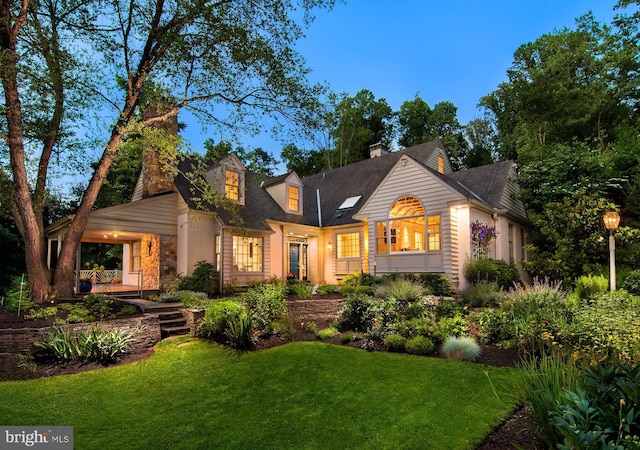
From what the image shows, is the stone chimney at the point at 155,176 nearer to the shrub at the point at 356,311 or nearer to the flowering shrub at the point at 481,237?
the shrub at the point at 356,311

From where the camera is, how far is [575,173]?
13.3 m

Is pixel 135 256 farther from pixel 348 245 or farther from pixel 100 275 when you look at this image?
pixel 348 245

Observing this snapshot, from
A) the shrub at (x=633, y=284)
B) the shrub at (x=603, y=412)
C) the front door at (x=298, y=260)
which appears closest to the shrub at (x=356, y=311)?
the shrub at (x=603, y=412)

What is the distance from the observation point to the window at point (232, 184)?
1427 centimetres

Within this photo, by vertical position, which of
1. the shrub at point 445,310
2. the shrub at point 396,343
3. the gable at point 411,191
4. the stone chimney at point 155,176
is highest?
the stone chimney at point 155,176

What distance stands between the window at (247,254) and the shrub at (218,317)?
208 inches

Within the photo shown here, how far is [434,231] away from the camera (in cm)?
1194

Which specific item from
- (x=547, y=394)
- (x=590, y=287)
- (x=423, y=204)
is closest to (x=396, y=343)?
(x=547, y=394)

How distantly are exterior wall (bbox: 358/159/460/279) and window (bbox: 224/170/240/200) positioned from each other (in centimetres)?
518

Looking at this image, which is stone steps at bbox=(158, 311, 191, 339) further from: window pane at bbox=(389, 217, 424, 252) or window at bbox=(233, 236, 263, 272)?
window pane at bbox=(389, 217, 424, 252)

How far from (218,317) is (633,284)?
999cm

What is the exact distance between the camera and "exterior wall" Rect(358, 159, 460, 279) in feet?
37.6

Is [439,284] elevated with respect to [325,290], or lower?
elevated

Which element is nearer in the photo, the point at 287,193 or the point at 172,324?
the point at 172,324
